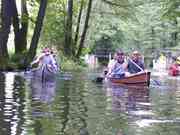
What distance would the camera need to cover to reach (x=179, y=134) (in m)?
10.6

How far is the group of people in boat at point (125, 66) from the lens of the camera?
2761 cm

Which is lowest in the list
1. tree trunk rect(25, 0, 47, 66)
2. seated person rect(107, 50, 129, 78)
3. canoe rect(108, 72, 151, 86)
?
canoe rect(108, 72, 151, 86)

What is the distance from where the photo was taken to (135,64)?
27641 millimetres

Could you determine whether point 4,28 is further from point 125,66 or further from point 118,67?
point 125,66

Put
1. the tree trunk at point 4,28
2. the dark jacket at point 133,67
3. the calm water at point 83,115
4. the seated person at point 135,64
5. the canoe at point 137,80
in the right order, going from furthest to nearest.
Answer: the tree trunk at point 4,28 < the dark jacket at point 133,67 < the seated person at point 135,64 < the canoe at point 137,80 < the calm water at point 83,115

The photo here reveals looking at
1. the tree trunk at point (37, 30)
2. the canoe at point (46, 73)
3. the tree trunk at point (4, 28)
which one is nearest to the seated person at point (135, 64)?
the canoe at point (46, 73)

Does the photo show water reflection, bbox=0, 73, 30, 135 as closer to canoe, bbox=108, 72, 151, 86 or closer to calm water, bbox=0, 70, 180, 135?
calm water, bbox=0, 70, 180, 135

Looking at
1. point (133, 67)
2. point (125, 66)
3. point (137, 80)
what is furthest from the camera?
point (133, 67)

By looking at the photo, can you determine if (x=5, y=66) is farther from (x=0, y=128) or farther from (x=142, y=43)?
(x=142, y=43)

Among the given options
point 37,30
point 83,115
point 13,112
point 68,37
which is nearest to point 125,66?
point 37,30

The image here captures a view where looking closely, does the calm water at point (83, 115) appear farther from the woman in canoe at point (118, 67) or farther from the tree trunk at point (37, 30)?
the tree trunk at point (37, 30)

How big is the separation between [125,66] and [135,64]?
55cm

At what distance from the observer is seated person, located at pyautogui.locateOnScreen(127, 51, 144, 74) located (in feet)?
90.4

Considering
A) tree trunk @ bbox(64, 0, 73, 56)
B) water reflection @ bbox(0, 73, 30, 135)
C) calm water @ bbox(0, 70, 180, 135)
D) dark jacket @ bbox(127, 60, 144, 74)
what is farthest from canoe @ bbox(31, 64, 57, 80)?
tree trunk @ bbox(64, 0, 73, 56)
